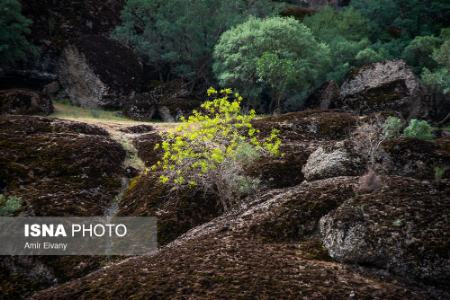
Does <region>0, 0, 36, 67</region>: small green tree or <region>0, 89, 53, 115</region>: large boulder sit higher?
<region>0, 0, 36, 67</region>: small green tree

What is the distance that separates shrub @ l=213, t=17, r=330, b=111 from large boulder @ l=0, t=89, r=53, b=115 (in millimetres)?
17166

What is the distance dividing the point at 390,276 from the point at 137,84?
1624 inches

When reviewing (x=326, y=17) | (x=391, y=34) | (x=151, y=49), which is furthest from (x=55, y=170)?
(x=391, y=34)

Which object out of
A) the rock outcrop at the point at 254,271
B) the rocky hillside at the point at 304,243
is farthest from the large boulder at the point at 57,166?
the rock outcrop at the point at 254,271

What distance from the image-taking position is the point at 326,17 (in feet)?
192

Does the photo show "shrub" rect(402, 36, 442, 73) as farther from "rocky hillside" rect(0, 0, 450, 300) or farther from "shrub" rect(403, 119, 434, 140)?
"shrub" rect(403, 119, 434, 140)

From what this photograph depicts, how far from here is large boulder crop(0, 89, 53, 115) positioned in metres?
30.3

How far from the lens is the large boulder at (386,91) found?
3841 cm

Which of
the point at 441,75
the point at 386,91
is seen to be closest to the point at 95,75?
the point at 386,91

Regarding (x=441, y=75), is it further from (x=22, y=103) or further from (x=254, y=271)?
(x=254, y=271)

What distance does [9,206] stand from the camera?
1472 centimetres

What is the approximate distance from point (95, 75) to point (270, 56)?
18943mm

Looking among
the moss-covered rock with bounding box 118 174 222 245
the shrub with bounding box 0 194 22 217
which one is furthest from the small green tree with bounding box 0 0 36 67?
the moss-covered rock with bounding box 118 174 222 245

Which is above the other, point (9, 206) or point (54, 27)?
point (54, 27)
